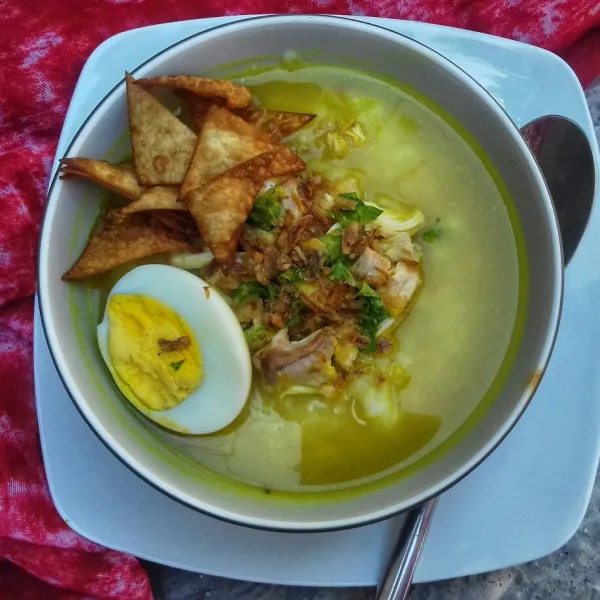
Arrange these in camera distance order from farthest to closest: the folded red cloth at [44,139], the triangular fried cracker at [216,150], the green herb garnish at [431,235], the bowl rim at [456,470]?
the folded red cloth at [44,139] < the green herb garnish at [431,235] < the triangular fried cracker at [216,150] < the bowl rim at [456,470]

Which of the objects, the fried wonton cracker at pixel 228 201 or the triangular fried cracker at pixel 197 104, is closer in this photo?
the fried wonton cracker at pixel 228 201

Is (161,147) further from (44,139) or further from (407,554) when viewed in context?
(407,554)

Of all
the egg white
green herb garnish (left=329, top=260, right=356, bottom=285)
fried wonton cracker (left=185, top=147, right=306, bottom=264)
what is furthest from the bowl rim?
green herb garnish (left=329, top=260, right=356, bottom=285)

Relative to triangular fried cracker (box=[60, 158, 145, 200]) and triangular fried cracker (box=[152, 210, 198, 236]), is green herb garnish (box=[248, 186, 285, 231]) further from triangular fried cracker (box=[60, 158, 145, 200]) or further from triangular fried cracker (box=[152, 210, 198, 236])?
triangular fried cracker (box=[60, 158, 145, 200])

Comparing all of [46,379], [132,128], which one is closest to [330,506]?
[46,379]

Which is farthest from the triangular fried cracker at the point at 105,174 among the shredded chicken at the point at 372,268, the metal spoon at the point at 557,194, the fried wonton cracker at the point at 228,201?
the metal spoon at the point at 557,194

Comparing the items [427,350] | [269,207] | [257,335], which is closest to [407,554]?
[427,350]

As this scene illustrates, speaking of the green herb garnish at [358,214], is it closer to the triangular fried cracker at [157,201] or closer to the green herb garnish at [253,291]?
the green herb garnish at [253,291]

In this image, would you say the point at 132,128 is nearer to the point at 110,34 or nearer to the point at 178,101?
the point at 178,101
